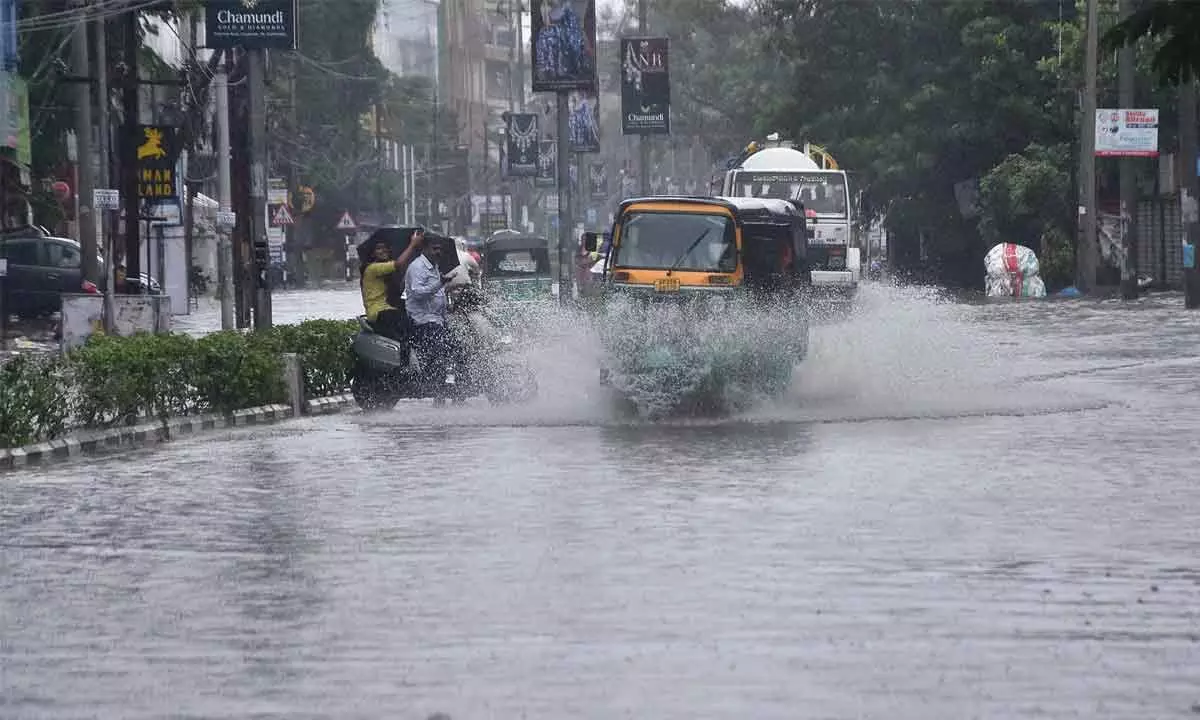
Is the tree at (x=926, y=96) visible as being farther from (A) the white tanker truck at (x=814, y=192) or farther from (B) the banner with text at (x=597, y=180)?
(B) the banner with text at (x=597, y=180)

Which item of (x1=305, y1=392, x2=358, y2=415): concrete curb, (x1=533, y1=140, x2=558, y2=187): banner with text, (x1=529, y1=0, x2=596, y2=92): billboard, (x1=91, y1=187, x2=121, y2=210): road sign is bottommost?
(x1=305, y1=392, x2=358, y2=415): concrete curb

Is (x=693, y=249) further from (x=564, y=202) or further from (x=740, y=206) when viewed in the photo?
(x=564, y=202)

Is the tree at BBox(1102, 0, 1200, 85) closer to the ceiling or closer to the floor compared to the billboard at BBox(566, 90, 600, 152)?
closer to the floor

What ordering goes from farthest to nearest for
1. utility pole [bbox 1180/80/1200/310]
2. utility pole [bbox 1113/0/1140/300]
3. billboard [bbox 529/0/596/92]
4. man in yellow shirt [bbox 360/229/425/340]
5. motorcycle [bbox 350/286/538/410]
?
utility pole [bbox 1113/0/1140/300] → billboard [bbox 529/0/596/92] → utility pole [bbox 1180/80/1200/310] → man in yellow shirt [bbox 360/229/425/340] → motorcycle [bbox 350/286/538/410]

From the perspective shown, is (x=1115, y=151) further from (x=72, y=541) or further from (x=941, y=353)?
(x=72, y=541)

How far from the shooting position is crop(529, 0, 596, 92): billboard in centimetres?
4994

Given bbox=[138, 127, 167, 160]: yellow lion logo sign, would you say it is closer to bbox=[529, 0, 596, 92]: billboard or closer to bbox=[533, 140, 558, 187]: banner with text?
bbox=[529, 0, 596, 92]: billboard

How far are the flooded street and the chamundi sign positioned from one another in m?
10.9

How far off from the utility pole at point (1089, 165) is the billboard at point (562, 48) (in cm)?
1330

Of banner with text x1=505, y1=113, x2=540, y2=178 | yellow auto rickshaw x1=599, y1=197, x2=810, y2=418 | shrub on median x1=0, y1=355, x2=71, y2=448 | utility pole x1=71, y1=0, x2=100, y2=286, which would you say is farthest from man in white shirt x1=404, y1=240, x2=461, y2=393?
banner with text x1=505, y1=113, x2=540, y2=178

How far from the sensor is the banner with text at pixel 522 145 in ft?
302

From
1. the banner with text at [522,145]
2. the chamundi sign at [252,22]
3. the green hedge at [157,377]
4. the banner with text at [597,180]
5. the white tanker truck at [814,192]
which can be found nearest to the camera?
the green hedge at [157,377]

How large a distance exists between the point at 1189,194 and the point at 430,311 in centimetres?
2965

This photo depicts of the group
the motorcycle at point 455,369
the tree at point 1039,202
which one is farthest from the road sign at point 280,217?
the motorcycle at point 455,369
